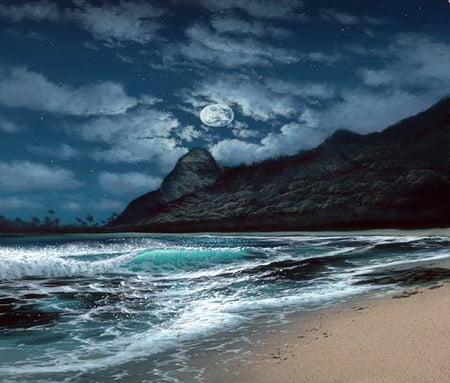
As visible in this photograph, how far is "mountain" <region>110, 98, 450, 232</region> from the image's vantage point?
3482 inches

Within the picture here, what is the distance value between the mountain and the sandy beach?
71728 millimetres

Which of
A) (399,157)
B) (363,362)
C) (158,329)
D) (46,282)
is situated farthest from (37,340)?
(399,157)

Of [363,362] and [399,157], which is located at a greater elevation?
[399,157]

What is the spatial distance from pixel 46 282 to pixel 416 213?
78.6 m

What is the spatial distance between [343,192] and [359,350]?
108631 mm

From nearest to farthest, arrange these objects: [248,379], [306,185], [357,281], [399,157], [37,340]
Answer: [248,379]
[37,340]
[357,281]
[399,157]
[306,185]

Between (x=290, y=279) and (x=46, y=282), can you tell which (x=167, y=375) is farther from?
(x=46, y=282)

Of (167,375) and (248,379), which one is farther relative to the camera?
(167,375)

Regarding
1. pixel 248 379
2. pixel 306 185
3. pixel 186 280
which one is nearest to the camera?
pixel 248 379

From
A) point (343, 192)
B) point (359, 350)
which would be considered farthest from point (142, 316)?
point (343, 192)

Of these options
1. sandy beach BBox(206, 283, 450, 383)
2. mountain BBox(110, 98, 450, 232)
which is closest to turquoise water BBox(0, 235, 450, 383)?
sandy beach BBox(206, 283, 450, 383)

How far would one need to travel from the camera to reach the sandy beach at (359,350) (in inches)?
172

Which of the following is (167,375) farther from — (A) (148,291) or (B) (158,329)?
(A) (148,291)

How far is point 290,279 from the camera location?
14.5 m
